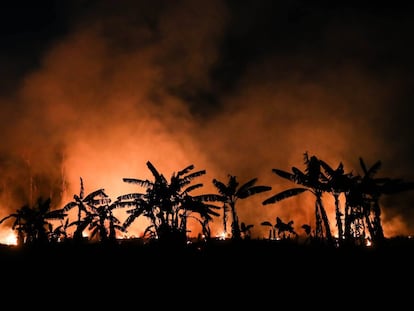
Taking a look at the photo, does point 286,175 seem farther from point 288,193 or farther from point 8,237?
point 8,237

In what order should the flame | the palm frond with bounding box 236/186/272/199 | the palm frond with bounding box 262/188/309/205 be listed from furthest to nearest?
the flame < the palm frond with bounding box 236/186/272/199 < the palm frond with bounding box 262/188/309/205

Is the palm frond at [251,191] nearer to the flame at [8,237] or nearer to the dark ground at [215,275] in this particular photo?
the dark ground at [215,275]

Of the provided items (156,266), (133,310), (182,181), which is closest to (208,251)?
(156,266)

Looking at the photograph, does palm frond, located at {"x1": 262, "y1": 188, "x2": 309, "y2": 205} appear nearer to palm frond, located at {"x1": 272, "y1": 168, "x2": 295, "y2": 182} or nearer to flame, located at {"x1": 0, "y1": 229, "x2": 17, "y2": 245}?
palm frond, located at {"x1": 272, "y1": 168, "x2": 295, "y2": 182}

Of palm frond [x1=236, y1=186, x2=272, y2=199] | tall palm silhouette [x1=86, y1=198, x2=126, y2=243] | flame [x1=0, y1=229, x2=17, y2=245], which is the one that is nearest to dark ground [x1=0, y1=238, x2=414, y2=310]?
tall palm silhouette [x1=86, y1=198, x2=126, y2=243]

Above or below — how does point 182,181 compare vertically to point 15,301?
above

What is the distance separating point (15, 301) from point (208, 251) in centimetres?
725

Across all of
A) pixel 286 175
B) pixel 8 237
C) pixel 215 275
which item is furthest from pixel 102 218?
pixel 8 237

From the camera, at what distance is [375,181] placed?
2617cm

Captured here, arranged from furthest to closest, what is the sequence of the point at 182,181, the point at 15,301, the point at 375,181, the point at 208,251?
Result: the point at 182,181, the point at 375,181, the point at 208,251, the point at 15,301

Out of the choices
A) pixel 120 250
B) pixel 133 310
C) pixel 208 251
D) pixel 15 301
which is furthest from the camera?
pixel 120 250

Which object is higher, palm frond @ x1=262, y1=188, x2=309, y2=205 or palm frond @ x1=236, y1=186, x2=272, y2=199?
palm frond @ x1=236, y1=186, x2=272, y2=199

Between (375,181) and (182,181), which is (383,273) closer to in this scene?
(375,181)

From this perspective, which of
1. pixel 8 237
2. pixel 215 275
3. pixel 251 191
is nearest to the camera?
pixel 215 275
